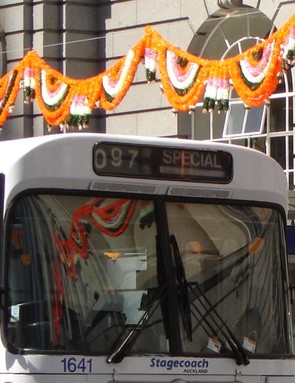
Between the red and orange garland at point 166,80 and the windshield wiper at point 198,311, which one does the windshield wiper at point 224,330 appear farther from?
the red and orange garland at point 166,80

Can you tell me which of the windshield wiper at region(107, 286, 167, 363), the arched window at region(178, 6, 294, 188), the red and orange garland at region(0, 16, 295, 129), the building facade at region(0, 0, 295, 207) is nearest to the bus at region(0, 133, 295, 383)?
the windshield wiper at region(107, 286, 167, 363)

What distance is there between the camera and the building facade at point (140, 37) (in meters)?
19.1

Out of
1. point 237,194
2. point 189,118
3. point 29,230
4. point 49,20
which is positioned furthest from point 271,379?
point 49,20

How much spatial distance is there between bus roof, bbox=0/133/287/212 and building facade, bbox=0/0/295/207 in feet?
33.9

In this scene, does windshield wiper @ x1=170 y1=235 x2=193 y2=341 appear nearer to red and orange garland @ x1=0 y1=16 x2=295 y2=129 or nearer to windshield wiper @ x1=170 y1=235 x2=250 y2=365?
windshield wiper @ x1=170 y1=235 x2=250 y2=365

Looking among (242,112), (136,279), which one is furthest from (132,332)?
(242,112)

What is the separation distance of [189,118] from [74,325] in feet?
43.2

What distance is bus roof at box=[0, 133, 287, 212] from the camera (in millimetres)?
7410

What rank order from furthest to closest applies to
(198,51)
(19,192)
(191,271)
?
(198,51)
(191,271)
(19,192)

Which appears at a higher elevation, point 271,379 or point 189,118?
point 189,118

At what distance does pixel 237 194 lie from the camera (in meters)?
8.27

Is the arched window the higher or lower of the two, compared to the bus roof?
higher

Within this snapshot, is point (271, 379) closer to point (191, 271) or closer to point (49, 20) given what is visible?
point (191, 271)

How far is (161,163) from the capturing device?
794 cm
